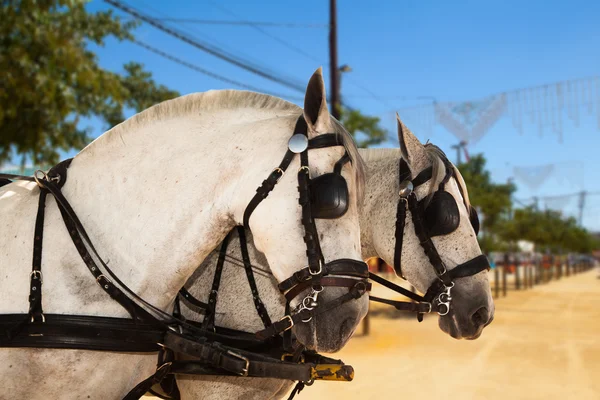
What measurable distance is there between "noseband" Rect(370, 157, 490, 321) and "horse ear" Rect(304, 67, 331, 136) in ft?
4.69

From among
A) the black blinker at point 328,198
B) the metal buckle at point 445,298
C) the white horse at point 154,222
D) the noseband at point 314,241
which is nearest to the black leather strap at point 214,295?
the white horse at point 154,222

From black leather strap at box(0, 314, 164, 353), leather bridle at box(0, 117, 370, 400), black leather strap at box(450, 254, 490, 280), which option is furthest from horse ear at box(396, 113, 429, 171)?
black leather strap at box(0, 314, 164, 353)

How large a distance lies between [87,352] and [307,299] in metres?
0.86

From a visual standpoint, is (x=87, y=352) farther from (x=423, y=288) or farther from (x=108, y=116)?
(x=108, y=116)

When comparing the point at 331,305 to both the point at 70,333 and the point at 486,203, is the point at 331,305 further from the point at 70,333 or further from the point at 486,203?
the point at 486,203

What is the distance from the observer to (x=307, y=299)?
2008 mm

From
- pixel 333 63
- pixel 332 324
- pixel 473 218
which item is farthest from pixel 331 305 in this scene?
pixel 333 63

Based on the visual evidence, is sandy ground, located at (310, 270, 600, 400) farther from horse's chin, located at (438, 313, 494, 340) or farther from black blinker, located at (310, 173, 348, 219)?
black blinker, located at (310, 173, 348, 219)

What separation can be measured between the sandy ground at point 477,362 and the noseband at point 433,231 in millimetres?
3467

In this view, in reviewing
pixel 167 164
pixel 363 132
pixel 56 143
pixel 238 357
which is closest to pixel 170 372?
pixel 238 357

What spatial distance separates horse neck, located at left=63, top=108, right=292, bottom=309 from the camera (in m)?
2.16

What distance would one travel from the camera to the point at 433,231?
340cm

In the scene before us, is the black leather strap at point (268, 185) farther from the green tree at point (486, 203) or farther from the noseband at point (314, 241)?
the green tree at point (486, 203)

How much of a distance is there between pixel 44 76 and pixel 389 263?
514 cm
